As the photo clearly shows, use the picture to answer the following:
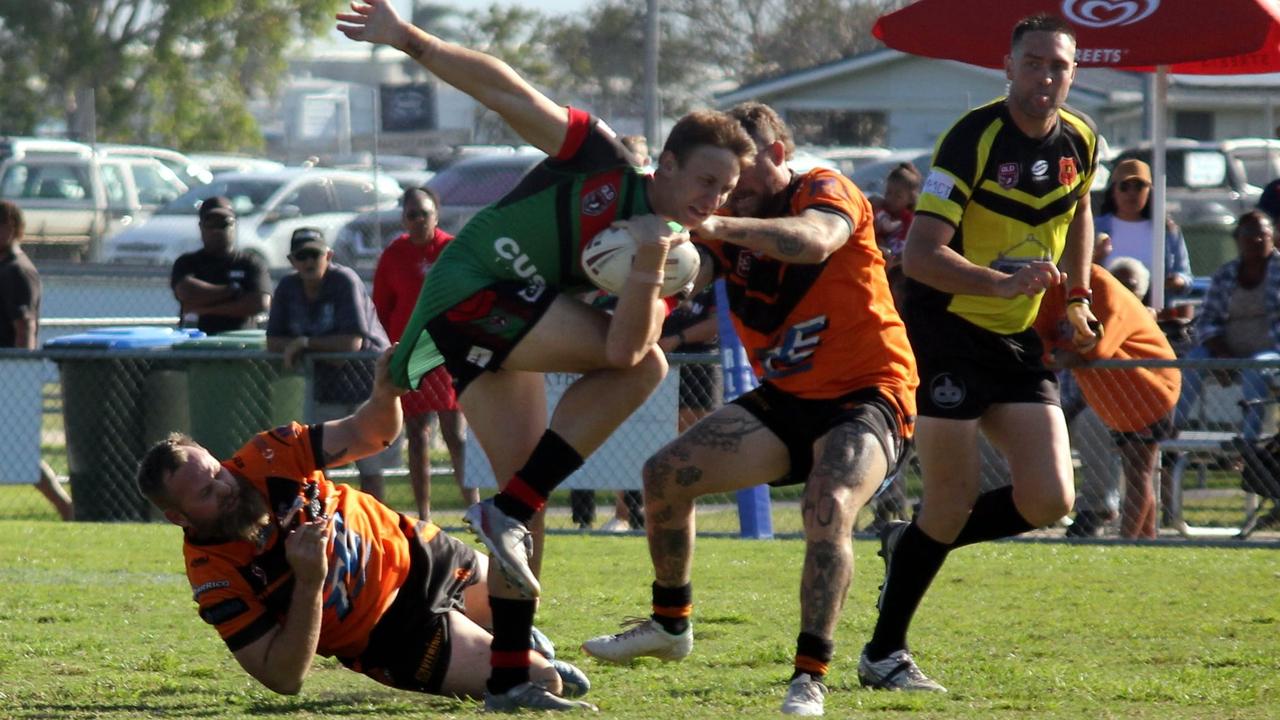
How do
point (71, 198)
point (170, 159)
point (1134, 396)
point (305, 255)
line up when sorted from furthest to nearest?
point (170, 159), point (71, 198), point (305, 255), point (1134, 396)

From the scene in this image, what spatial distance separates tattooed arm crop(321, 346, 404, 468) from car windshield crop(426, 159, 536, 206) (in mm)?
19341

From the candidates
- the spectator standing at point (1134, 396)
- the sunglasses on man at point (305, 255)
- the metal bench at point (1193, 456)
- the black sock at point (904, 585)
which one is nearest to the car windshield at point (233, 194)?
the sunglasses on man at point (305, 255)

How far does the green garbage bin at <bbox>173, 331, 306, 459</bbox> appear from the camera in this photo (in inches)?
482

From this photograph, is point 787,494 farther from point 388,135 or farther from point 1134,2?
point 388,135

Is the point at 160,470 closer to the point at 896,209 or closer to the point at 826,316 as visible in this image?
the point at 826,316

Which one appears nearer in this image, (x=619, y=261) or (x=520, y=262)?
(x=619, y=261)

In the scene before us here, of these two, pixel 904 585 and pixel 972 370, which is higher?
pixel 972 370

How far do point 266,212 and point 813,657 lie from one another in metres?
20.6

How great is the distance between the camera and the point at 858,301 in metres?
5.85

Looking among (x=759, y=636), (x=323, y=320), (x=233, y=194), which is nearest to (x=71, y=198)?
(x=233, y=194)

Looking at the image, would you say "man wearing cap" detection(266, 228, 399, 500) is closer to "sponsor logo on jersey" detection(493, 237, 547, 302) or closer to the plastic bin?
the plastic bin

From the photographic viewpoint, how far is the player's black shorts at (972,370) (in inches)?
240

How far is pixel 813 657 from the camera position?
18.0ft

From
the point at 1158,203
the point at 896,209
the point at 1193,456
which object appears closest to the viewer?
the point at 1193,456
